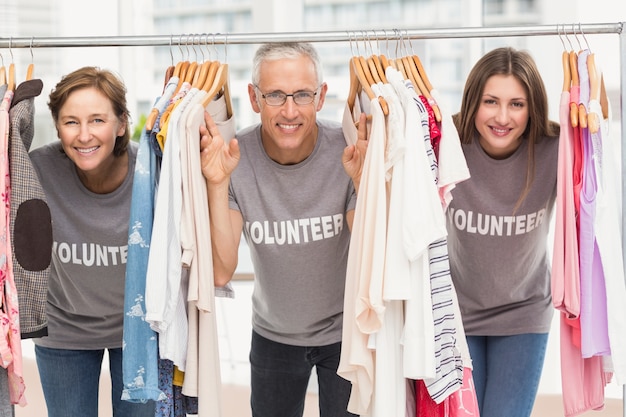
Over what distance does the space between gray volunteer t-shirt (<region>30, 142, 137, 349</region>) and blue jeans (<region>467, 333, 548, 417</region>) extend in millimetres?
1175

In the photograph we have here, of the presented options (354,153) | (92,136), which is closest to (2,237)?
(92,136)

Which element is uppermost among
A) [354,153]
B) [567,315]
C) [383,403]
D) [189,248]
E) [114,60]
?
[114,60]

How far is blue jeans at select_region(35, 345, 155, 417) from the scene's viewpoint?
8.32 feet

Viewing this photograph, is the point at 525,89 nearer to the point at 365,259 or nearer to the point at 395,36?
the point at 395,36

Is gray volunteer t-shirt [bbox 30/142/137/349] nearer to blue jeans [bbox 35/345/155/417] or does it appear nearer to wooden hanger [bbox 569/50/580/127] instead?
blue jeans [bbox 35/345/155/417]

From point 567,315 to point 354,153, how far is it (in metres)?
0.73

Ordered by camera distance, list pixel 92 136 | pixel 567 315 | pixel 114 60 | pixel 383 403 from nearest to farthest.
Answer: pixel 383 403
pixel 567 315
pixel 92 136
pixel 114 60

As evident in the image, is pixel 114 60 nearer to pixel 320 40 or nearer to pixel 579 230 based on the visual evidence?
pixel 320 40

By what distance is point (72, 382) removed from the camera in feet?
8.36

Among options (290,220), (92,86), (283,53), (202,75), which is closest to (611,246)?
(290,220)

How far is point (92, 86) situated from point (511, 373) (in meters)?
1.59

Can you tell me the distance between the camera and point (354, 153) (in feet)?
7.29

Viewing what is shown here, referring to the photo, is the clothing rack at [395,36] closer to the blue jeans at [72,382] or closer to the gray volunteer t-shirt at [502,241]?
the gray volunteer t-shirt at [502,241]

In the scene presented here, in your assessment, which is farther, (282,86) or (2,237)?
(282,86)
